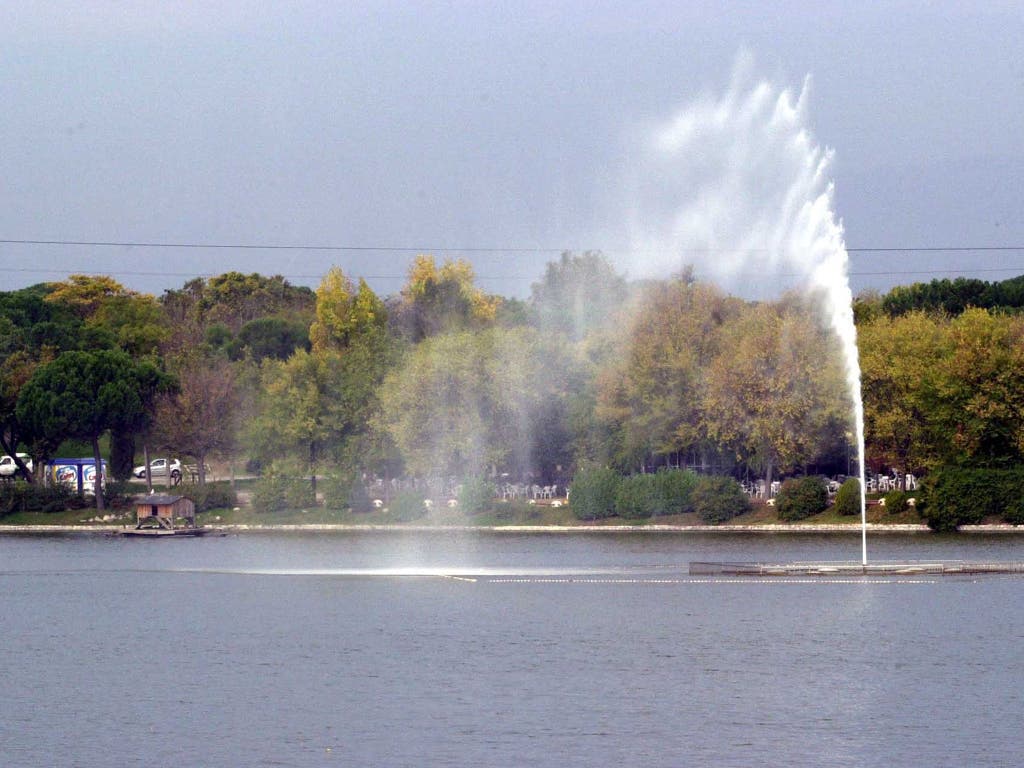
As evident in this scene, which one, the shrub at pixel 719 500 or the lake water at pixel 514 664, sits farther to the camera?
the shrub at pixel 719 500

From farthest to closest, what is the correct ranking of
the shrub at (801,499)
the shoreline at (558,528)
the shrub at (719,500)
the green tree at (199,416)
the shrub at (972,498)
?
the green tree at (199,416)
the shrub at (719,500)
the shrub at (801,499)
the shoreline at (558,528)
the shrub at (972,498)

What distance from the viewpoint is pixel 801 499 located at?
83.6 m

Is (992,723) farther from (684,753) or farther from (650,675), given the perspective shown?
(650,675)

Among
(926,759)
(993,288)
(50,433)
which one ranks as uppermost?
(993,288)

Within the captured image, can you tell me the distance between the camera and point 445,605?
55750mm

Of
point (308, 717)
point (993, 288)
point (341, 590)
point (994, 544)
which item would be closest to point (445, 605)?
point (341, 590)

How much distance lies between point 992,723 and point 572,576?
29.7m

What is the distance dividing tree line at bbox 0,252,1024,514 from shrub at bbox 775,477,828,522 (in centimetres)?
280

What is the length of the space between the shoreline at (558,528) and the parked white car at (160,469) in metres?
21.6

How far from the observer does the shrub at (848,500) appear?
8262cm

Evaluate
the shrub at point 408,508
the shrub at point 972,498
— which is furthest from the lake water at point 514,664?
the shrub at point 408,508

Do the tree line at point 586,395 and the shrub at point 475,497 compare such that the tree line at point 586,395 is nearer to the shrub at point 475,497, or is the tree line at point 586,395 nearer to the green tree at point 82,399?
the green tree at point 82,399

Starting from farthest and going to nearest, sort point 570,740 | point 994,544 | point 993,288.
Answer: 1. point 993,288
2. point 994,544
3. point 570,740

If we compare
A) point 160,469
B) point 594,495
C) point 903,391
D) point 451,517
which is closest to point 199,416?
point 451,517
